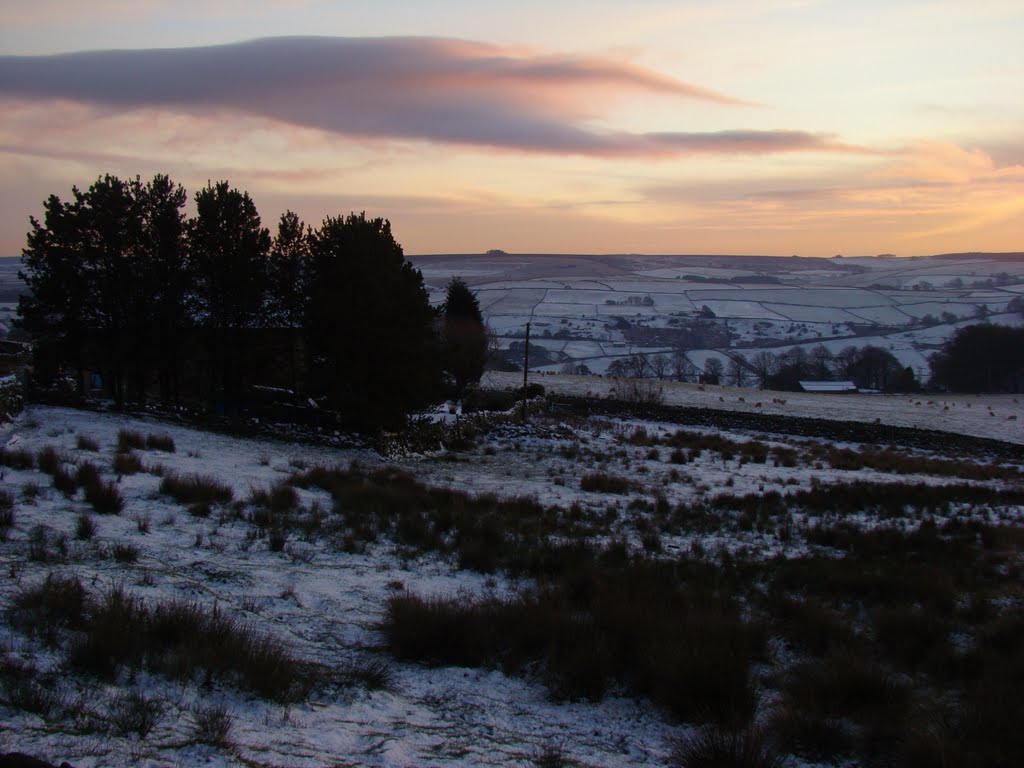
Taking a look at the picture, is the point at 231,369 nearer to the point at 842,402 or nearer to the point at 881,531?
the point at 881,531

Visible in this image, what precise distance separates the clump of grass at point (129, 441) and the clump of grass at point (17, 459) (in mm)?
2545

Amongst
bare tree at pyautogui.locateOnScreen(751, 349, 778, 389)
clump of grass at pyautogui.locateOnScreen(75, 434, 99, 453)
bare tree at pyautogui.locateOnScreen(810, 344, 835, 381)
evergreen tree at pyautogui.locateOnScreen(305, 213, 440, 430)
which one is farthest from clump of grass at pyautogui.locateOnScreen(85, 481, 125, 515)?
bare tree at pyautogui.locateOnScreen(810, 344, 835, 381)

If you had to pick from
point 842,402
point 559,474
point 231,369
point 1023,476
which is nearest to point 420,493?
point 559,474

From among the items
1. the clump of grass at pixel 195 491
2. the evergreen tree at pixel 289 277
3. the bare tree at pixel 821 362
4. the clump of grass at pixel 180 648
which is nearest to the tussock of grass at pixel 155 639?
the clump of grass at pixel 180 648

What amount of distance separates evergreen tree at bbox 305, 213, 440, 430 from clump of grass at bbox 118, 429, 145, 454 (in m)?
8.18

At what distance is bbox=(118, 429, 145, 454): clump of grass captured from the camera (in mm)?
15531

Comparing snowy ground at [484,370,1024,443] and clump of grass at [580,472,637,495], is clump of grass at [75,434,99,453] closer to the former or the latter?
clump of grass at [580,472,637,495]

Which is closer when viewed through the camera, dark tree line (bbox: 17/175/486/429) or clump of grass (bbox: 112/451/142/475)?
clump of grass (bbox: 112/451/142/475)

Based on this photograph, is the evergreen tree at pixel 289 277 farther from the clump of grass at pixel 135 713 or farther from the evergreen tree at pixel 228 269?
the clump of grass at pixel 135 713

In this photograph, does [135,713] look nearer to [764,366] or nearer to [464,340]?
[464,340]

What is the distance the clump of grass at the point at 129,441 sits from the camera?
51.0ft

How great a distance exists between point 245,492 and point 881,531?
1139cm

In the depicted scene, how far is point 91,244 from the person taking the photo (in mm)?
23578

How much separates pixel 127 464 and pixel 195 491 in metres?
2.46
